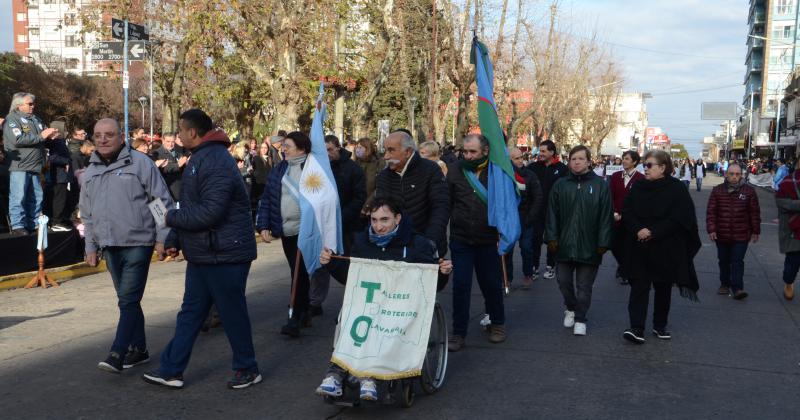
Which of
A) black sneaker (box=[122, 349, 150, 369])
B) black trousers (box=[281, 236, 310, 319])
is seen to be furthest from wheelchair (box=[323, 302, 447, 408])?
black trousers (box=[281, 236, 310, 319])

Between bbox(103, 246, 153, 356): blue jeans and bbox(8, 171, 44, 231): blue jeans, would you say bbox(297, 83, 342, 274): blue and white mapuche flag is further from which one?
bbox(8, 171, 44, 231): blue jeans

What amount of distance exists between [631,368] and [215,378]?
10.5ft

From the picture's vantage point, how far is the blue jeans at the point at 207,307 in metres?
5.50

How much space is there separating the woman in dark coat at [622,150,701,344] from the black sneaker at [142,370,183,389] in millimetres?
3861

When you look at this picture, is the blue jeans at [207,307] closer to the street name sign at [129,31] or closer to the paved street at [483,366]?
the paved street at [483,366]

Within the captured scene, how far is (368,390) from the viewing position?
16.1 feet

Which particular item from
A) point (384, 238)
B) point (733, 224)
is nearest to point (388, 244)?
point (384, 238)

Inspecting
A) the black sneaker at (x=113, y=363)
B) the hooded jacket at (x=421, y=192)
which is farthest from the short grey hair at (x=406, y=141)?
the black sneaker at (x=113, y=363)

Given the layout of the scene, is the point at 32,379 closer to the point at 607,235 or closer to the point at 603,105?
the point at 607,235

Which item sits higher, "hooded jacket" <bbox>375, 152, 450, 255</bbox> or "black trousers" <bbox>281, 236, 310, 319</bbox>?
"hooded jacket" <bbox>375, 152, 450, 255</bbox>

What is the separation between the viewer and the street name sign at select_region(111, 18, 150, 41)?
13555mm

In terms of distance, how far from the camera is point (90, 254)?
591cm

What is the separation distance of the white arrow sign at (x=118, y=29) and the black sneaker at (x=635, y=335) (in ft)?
33.1

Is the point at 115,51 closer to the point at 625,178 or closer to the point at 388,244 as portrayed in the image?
the point at 625,178
